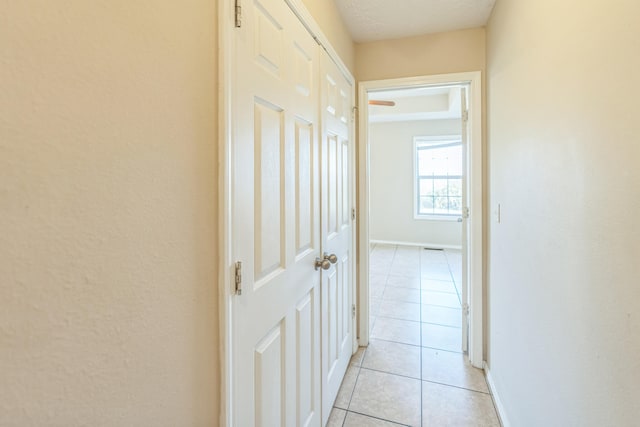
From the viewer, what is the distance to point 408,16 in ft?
6.47

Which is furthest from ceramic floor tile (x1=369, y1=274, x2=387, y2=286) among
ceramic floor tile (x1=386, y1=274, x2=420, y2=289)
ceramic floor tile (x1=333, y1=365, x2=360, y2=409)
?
ceramic floor tile (x1=333, y1=365, x2=360, y2=409)

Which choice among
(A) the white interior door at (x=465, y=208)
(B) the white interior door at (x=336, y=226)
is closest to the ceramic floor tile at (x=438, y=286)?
(A) the white interior door at (x=465, y=208)

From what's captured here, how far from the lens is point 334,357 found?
1803mm

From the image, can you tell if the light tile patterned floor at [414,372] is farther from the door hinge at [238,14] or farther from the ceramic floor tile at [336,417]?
the door hinge at [238,14]

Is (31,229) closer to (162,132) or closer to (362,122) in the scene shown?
(162,132)

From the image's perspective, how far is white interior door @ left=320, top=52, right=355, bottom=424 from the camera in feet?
5.16

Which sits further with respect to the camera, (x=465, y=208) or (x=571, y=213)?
(x=465, y=208)

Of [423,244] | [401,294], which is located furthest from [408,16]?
[423,244]

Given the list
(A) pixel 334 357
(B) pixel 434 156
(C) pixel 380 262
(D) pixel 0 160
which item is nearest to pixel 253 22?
(D) pixel 0 160

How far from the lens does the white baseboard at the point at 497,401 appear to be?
1608 millimetres

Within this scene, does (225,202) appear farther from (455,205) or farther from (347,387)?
(455,205)

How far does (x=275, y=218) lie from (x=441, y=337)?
2.15 meters

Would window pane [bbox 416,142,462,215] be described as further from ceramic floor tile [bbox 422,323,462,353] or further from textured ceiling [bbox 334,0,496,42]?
textured ceiling [bbox 334,0,496,42]

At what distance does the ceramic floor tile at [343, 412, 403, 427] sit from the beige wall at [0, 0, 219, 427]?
1.16 m
